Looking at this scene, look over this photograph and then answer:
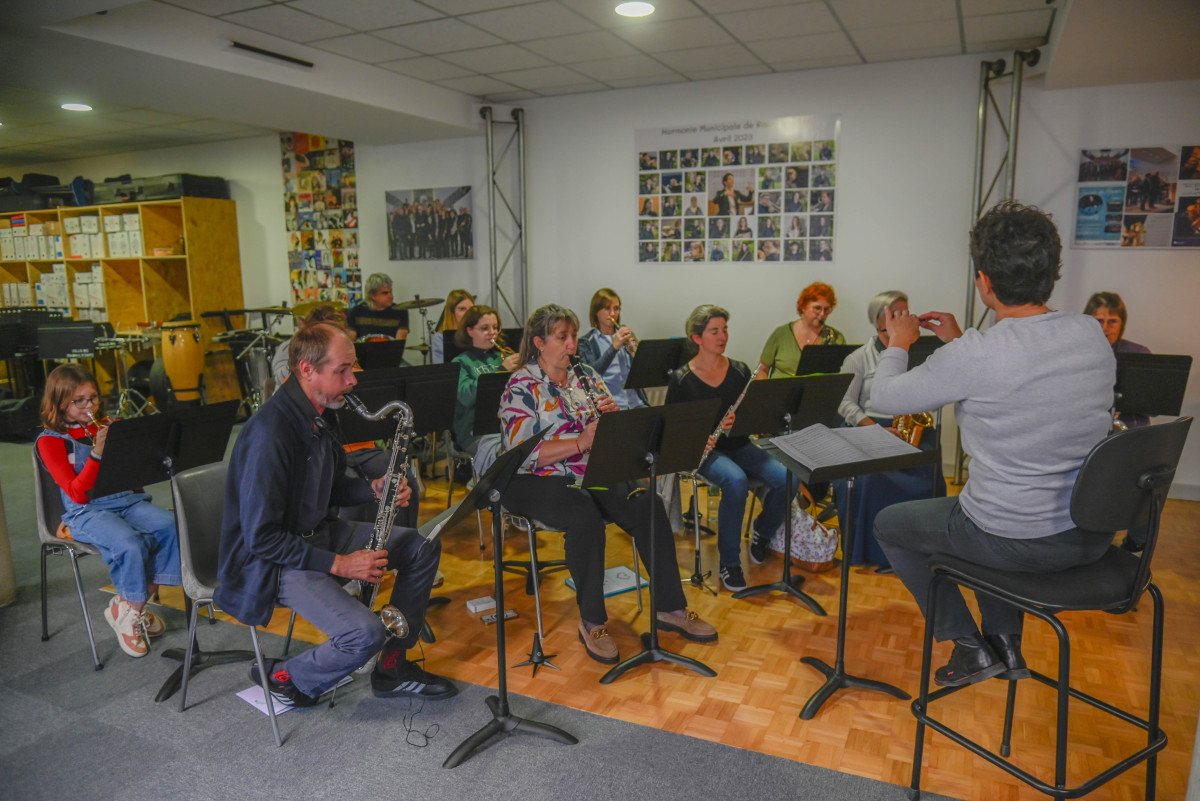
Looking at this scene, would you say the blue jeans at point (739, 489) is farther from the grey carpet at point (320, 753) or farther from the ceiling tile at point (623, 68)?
the ceiling tile at point (623, 68)

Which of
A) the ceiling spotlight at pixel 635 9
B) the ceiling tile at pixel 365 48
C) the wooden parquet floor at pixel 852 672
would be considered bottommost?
the wooden parquet floor at pixel 852 672

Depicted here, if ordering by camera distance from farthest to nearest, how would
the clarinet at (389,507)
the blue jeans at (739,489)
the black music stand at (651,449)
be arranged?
the blue jeans at (739,489)
the clarinet at (389,507)
the black music stand at (651,449)

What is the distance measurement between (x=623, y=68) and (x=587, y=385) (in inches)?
126

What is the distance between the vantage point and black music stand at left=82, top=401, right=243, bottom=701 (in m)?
2.71

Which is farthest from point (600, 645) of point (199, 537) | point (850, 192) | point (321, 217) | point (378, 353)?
point (321, 217)

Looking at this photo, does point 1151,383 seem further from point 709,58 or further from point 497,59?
point 497,59

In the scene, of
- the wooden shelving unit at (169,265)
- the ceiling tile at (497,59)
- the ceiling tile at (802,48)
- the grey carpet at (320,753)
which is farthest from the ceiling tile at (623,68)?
the wooden shelving unit at (169,265)

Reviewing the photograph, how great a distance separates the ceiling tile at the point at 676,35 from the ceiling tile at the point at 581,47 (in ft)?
0.33

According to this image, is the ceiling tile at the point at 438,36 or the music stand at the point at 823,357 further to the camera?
the ceiling tile at the point at 438,36

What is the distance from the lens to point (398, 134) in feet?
21.8

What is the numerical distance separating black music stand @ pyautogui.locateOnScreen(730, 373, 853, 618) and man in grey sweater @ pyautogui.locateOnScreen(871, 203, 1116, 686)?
112 centimetres

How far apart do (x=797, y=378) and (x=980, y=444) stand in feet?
4.32

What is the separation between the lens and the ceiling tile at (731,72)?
17.9 feet

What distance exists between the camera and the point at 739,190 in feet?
19.2
